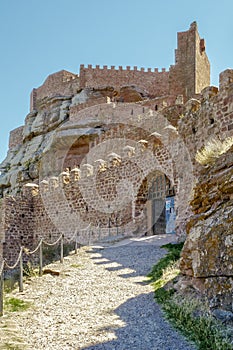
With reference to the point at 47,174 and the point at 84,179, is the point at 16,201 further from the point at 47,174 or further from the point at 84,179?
the point at 47,174

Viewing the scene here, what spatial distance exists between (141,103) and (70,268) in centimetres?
2075

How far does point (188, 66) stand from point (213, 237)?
29590 millimetres

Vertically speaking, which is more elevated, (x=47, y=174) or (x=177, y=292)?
(x=47, y=174)

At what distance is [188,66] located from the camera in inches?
1373

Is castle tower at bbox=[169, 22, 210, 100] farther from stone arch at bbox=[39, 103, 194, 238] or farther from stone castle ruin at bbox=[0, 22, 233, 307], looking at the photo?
stone arch at bbox=[39, 103, 194, 238]

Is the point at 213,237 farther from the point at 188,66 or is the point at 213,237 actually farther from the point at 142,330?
the point at 188,66

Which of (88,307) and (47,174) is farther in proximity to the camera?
(47,174)

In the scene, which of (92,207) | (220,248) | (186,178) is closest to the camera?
(220,248)

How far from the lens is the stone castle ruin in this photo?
25.6 ft

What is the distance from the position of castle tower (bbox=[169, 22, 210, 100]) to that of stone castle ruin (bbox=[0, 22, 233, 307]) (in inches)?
3.0

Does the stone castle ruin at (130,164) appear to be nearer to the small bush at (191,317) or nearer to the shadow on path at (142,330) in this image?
the small bush at (191,317)

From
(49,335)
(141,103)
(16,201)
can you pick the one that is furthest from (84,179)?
(49,335)

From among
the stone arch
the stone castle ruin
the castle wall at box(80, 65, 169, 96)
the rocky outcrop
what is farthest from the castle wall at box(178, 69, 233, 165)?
the castle wall at box(80, 65, 169, 96)

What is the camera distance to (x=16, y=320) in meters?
7.91
